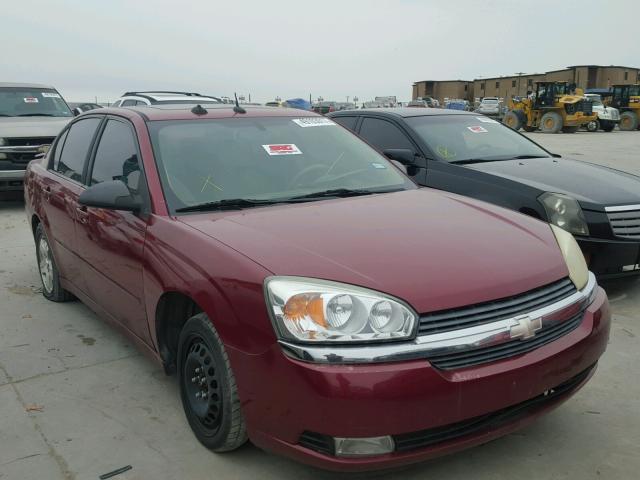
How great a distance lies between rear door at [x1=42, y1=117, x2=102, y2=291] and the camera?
397 cm

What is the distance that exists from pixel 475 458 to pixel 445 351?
2.59ft

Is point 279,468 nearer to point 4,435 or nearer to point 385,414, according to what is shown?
point 385,414

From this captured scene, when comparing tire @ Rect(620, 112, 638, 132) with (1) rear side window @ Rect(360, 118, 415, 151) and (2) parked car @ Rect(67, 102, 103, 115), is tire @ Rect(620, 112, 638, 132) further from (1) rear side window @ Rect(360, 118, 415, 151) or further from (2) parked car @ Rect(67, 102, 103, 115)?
(1) rear side window @ Rect(360, 118, 415, 151)

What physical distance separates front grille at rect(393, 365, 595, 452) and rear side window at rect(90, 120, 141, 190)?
190cm

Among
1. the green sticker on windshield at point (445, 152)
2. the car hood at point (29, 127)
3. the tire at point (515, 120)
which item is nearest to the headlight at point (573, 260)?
the green sticker on windshield at point (445, 152)

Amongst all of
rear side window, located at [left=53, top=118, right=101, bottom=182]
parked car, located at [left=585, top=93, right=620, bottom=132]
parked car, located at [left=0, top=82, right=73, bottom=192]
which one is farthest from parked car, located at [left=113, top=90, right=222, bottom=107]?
parked car, located at [left=585, top=93, right=620, bottom=132]

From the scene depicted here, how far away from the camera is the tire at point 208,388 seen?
2.43m

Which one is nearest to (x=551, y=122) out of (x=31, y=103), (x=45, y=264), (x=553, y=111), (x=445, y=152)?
(x=553, y=111)

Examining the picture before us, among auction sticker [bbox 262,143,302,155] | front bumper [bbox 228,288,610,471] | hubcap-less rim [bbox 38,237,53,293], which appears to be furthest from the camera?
hubcap-less rim [bbox 38,237,53,293]

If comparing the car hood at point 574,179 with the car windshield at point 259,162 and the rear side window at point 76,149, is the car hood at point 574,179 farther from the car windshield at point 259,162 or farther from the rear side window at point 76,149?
the rear side window at point 76,149

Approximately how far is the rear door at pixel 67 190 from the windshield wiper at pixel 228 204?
1.28m

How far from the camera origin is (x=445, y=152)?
5.77 metres

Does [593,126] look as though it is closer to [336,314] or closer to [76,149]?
[76,149]

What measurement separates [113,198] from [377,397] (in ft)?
5.67
